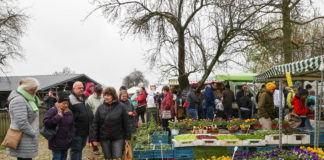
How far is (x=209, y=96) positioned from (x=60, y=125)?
23.4 feet

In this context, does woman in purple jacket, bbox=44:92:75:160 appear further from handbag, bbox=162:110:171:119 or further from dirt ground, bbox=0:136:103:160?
handbag, bbox=162:110:171:119

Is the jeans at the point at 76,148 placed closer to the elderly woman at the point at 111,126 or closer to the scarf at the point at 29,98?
the elderly woman at the point at 111,126

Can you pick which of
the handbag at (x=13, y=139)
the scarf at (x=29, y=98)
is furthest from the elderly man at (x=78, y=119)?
the handbag at (x=13, y=139)

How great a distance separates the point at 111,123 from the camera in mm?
4152

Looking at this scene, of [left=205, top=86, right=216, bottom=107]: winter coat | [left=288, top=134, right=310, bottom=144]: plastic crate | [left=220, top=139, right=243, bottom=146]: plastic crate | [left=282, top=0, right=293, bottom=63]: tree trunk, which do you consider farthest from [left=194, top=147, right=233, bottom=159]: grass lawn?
[left=282, top=0, right=293, bottom=63]: tree trunk

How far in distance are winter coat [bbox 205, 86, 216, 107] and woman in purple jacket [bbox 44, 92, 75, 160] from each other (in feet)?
22.5

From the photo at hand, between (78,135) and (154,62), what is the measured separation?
5.63 m

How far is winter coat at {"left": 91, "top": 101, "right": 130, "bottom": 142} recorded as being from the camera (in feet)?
13.6

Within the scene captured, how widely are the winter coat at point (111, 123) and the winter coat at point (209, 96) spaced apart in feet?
20.7

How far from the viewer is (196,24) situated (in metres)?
A: 9.43

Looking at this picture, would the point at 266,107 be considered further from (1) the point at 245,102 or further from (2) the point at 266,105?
(1) the point at 245,102

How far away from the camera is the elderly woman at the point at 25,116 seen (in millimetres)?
3260

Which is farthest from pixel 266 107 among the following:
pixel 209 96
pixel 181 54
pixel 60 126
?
pixel 60 126

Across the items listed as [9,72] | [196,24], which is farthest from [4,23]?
[196,24]
